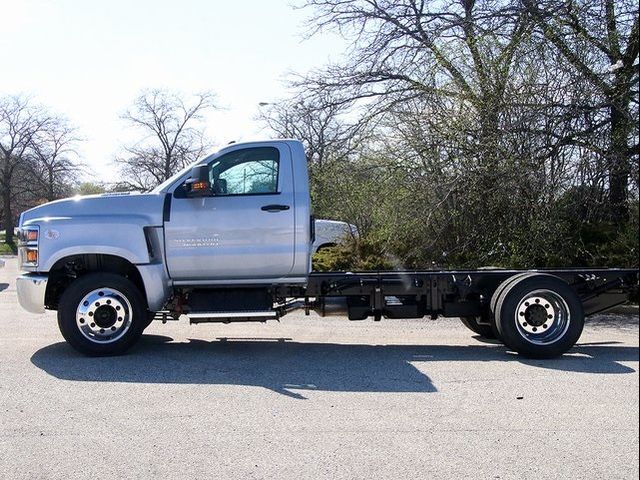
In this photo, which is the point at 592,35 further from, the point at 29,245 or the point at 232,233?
the point at 29,245

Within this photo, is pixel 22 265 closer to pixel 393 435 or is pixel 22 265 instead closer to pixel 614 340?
pixel 393 435

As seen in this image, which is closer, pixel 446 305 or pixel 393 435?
pixel 393 435

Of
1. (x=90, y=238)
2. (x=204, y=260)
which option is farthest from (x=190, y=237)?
(x=90, y=238)

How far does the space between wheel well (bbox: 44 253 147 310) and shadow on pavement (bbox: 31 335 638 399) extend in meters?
0.71

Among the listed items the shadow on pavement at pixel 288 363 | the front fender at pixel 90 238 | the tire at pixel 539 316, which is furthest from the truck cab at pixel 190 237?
the tire at pixel 539 316

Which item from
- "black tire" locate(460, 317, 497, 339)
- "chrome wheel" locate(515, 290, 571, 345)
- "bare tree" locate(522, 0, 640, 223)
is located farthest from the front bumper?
"bare tree" locate(522, 0, 640, 223)

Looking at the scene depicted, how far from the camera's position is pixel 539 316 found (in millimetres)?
7176

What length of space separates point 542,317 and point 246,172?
3.89 m

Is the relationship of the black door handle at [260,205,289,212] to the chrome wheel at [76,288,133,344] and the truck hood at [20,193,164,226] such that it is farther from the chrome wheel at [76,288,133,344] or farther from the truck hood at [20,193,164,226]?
the chrome wheel at [76,288,133,344]

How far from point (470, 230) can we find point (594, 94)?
3.24m

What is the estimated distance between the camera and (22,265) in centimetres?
729

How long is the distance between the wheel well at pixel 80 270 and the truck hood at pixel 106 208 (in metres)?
0.52

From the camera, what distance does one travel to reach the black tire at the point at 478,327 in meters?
8.24

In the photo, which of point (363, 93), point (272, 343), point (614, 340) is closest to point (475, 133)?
point (363, 93)
